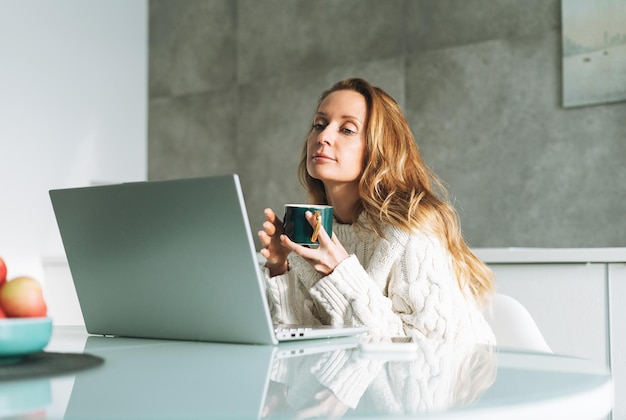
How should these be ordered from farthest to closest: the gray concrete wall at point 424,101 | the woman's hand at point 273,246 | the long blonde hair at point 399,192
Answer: the gray concrete wall at point 424,101 < the long blonde hair at point 399,192 < the woman's hand at point 273,246

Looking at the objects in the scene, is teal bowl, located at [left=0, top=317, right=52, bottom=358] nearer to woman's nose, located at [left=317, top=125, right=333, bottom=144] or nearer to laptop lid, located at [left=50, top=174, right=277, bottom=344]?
laptop lid, located at [left=50, top=174, right=277, bottom=344]

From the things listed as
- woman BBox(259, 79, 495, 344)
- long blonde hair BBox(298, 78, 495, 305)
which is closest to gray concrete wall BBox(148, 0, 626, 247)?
long blonde hair BBox(298, 78, 495, 305)

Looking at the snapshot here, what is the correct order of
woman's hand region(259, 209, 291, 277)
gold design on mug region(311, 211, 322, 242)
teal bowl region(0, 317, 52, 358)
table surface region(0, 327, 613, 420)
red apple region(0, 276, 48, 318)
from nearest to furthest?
table surface region(0, 327, 613, 420), teal bowl region(0, 317, 52, 358), red apple region(0, 276, 48, 318), gold design on mug region(311, 211, 322, 242), woman's hand region(259, 209, 291, 277)

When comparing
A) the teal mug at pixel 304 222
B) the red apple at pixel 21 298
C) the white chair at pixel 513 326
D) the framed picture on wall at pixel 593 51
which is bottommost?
the white chair at pixel 513 326

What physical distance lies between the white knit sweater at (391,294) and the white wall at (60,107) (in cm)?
220

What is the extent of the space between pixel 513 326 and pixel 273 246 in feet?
1.74

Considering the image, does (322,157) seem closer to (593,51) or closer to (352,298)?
(352,298)

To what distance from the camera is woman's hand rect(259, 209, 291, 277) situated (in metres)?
1.54

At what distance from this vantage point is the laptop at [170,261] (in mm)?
980

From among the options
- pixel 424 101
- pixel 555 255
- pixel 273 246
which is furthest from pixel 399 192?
pixel 424 101

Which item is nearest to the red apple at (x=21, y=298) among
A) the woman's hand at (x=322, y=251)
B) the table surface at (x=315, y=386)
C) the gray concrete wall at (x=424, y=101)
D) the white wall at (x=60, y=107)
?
the table surface at (x=315, y=386)

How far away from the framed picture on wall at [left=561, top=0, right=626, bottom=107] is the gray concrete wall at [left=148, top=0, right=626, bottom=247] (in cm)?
5

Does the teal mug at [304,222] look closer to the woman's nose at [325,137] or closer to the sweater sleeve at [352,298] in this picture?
the sweater sleeve at [352,298]

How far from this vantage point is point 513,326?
1558mm
